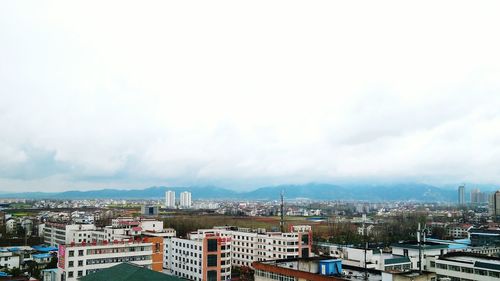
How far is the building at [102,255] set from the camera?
2327cm

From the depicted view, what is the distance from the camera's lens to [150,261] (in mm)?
26203

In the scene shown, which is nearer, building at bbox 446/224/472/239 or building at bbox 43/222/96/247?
building at bbox 43/222/96/247

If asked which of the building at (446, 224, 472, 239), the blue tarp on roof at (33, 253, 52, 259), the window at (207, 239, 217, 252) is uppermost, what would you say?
the window at (207, 239, 217, 252)

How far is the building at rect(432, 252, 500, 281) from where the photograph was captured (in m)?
19.7

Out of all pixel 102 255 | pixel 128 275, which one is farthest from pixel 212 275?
pixel 128 275

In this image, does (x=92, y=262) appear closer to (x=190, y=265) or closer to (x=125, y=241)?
(x=125, y=241)

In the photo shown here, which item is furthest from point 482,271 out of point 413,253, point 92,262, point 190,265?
point 92,262

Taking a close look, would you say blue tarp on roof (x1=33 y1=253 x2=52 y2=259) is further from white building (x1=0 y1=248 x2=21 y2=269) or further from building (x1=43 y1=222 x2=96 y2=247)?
building (x1=43 y1=222 x2=96 y2=247)

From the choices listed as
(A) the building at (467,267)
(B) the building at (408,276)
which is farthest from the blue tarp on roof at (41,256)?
(B) the building at (408,276)

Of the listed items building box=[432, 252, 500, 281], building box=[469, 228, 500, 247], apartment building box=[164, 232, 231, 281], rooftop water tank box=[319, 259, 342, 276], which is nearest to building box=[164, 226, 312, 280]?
apartment building box=[164, 232, 231, 281]

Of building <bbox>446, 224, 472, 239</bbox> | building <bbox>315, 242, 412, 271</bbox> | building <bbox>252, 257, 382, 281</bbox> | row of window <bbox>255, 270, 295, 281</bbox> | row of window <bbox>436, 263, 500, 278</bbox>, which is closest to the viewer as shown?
building <bbox>252, 257, 382, 281</bbox>

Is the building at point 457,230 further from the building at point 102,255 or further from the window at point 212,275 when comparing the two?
the building at point 102,255

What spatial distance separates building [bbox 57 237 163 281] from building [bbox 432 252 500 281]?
15135mm

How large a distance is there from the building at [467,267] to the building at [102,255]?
49.7 feet
